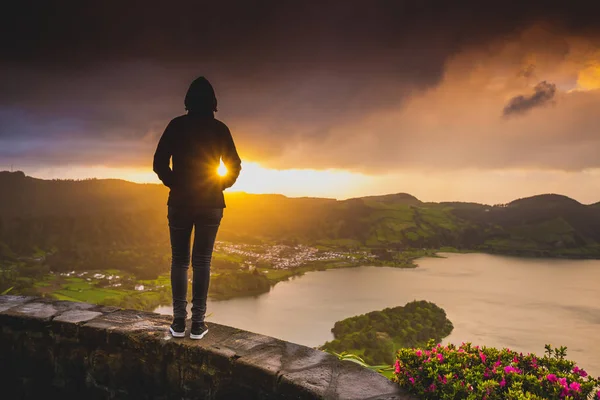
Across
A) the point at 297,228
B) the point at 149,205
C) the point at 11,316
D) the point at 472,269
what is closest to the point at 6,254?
the point at 149,205

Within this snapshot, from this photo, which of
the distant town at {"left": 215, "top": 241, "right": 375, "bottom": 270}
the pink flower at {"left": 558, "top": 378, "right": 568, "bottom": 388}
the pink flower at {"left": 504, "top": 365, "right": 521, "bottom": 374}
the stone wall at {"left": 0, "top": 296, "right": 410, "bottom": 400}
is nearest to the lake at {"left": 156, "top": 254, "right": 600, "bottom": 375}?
the distant town at {"left": 215, "top": 241, "right": 375, "bottom": 270}

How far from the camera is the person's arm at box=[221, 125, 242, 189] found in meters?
3.17

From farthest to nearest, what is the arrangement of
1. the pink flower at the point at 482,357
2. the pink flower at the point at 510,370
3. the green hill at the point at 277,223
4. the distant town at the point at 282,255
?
1. the distant town at the point at 282,255
2. the green hill at the point at 277,223
3. the pink flower at the point at 482,357
4. the pink flower at the point at 510,370

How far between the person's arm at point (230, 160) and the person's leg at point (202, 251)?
0.27 meters

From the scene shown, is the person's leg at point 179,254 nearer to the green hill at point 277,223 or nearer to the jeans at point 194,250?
the jeans at point 194,250

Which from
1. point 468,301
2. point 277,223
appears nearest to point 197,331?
point 277,223

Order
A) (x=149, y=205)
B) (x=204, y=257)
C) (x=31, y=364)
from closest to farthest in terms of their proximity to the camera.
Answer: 1. (x=204, y=257)
2. (x=31, y=364)
3. (x=149, y=205)

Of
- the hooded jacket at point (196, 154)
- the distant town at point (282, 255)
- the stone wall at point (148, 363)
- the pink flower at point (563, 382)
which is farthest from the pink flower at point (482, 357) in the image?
the distant town at point (282, 255)

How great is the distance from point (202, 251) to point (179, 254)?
22 cm

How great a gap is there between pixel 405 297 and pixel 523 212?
136ft

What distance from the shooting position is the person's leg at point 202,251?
9.91 feet

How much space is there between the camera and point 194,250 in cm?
306

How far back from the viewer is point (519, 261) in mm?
84625

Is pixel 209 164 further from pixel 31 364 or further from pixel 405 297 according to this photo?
pixel 405 297
